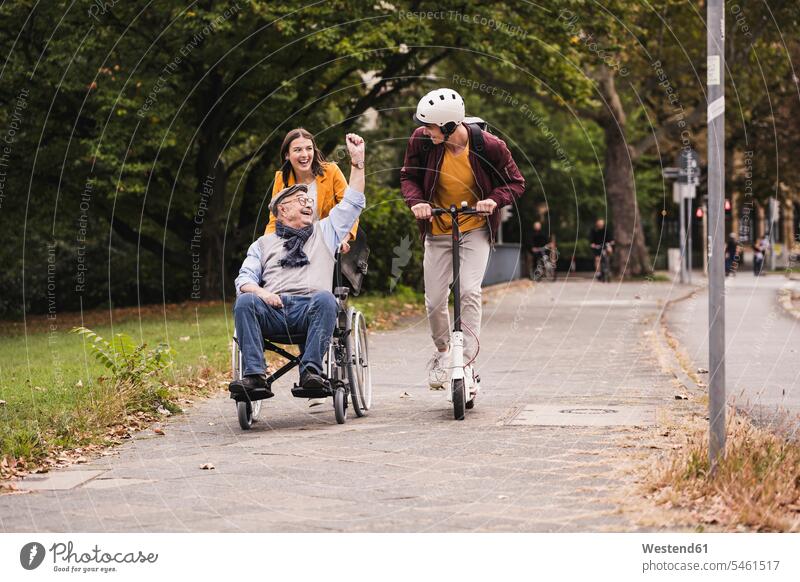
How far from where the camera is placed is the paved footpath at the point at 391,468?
5.44 meters

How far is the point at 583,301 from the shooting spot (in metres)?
24.3

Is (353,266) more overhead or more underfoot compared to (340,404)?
more overhead

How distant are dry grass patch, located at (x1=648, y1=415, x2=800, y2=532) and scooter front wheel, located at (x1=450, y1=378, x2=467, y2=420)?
2.35m

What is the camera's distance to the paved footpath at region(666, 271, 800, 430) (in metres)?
9.17

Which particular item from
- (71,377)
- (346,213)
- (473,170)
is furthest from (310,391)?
(71,377)

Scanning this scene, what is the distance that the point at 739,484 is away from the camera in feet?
17.6

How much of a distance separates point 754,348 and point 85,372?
22.9ft

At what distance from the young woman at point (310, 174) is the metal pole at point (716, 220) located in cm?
328

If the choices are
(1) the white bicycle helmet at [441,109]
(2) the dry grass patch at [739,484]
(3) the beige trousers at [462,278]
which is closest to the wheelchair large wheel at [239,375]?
(3) the beige trousers at [462,278]

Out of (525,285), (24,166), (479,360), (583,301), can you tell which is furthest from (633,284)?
(479,360)

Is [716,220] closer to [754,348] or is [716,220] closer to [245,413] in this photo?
[245,413]

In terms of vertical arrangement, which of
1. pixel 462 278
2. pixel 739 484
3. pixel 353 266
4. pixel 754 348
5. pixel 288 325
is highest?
pixel 353 266

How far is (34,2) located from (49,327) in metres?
5.64
